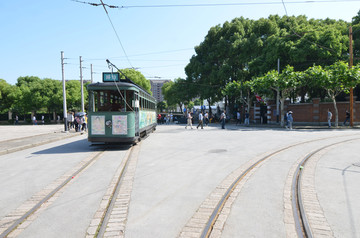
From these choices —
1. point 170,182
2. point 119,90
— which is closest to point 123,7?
point 119,90

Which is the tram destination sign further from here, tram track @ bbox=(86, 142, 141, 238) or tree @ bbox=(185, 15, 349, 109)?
tree @ bbox=(185, 15, 349, 109)

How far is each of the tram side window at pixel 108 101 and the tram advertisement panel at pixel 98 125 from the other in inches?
14.7

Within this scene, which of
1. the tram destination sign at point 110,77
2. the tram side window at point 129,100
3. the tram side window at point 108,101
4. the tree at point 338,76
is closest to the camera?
the tram side window at point 108,101

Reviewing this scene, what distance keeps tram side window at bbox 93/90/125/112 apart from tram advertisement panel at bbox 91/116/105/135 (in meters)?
0.37

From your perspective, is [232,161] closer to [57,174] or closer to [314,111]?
[57,174]

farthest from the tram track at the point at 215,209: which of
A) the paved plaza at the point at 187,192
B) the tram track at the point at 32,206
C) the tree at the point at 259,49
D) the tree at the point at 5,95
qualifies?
the tree at the point at 5,95

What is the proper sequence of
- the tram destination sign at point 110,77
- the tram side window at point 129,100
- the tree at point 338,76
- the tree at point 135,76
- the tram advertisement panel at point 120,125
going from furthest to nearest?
the tree at point 135,76, the tree at point 338,76, the tram destination sign at point 110,77, the tram side window at point 129,100, the tram advertisement panel at point 120,125

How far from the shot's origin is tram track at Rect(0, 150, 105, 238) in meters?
3.61

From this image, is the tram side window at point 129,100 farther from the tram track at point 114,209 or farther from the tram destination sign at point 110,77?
the tram track at point 114,209

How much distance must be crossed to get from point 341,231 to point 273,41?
3018 cm

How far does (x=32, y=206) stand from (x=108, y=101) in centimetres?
690

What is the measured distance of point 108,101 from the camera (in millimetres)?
10930

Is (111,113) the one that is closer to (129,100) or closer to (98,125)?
(98,125)

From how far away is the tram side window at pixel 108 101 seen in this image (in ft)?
35.6
